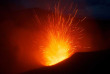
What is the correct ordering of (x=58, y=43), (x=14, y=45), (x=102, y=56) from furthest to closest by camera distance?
(x=14, y=45), (x=58, y=43), (x=102, y=56)

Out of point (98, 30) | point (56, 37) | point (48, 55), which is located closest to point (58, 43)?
point (56, 37)

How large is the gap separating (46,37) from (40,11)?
566 cm

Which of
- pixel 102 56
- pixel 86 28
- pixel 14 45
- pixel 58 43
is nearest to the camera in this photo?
pixel 102 56

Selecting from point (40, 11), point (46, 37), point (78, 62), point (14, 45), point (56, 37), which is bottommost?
point (78, 62)

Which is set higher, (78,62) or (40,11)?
(40,11)

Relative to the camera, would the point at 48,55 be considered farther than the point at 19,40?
No

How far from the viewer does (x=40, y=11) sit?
18375 millimetres

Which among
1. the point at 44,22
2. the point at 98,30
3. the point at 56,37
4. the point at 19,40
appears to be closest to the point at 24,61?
the point at 19,40

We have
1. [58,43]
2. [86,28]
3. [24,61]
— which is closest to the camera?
[58,43]

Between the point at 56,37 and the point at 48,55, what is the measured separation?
5.00ft

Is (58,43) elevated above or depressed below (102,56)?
above

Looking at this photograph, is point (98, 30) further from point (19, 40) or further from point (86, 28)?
point (19, 40)

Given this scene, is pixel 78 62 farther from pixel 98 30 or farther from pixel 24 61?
pixel 98 30

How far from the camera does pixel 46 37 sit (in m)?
13.9
